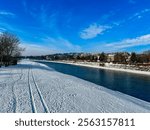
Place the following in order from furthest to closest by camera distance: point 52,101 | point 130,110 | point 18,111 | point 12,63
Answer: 1. point 12,63
2. point 52,101
3. point 130,110
4. point 18,111

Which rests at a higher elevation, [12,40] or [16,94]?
[12,40]

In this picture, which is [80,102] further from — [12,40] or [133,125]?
[12,40]

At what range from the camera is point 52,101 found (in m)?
11.9

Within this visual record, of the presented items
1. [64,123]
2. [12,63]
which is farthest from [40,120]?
[12,63]

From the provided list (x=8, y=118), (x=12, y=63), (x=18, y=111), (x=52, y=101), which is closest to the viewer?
(x=8, y=118)

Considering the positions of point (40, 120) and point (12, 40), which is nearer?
point (40, 120)

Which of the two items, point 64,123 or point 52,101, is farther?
point 52,101

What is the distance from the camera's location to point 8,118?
25.6 feet

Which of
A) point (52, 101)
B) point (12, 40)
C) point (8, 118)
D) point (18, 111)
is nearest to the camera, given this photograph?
point (8, 118)

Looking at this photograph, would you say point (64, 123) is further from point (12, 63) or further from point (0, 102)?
point (12, 63)

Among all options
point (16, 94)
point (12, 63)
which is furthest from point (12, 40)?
point (16, 94)

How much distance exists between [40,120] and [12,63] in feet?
162

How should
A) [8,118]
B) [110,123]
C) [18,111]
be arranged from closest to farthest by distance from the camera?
1. [110,123]
2. [8,118]
3. [18,111]

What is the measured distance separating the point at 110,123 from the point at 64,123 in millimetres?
1487
